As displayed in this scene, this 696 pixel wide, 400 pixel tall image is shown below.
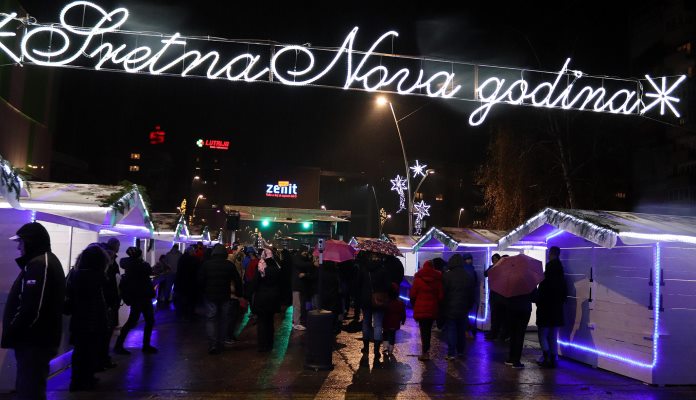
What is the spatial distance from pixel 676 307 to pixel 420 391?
4.39 m

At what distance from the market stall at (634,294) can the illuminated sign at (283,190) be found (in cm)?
4585

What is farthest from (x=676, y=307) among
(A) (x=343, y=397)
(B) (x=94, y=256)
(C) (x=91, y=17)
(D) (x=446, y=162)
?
(D) (x=446, y=162)

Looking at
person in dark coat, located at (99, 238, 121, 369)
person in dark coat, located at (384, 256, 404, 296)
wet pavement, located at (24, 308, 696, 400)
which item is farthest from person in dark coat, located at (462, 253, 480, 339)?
person in dark coat, located at (99, 238, 121, 369)

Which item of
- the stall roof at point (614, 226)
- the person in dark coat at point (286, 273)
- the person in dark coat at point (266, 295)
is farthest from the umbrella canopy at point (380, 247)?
the person in dark coat at point (286, 273)

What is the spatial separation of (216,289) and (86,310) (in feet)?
9.87

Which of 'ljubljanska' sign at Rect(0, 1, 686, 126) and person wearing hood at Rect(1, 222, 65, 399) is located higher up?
'ljubljanska' sign at Rect(0, 1, 686, 126)

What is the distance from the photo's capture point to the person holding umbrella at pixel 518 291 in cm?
988

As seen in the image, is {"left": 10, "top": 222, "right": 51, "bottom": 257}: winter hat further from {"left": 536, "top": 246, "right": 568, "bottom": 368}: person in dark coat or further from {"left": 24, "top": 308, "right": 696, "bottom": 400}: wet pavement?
{"left": 536, "top": 246, "right": 568, "bottom": 368}: person in dark coat

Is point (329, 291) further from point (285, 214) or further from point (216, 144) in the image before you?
point (216, 144)

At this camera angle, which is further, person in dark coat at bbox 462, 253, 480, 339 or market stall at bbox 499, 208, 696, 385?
person in dark coat at bbox 462, 253, 480, 339

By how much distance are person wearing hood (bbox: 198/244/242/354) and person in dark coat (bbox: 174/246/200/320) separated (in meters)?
4.43

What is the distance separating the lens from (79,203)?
8375mm

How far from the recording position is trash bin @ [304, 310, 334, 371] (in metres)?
8.88

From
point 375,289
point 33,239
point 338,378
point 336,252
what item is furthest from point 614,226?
point 33,239
